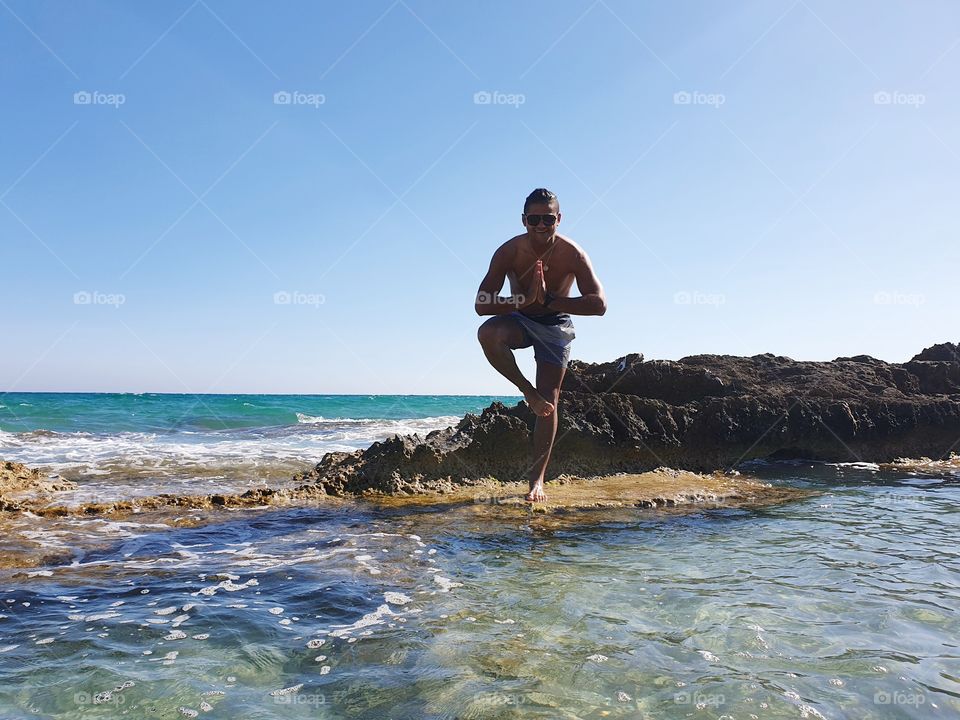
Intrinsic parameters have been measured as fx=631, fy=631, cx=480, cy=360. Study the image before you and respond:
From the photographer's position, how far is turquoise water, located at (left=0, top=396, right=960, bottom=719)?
2.10 m

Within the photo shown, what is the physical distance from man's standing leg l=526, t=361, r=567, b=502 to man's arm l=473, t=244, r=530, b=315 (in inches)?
23.0

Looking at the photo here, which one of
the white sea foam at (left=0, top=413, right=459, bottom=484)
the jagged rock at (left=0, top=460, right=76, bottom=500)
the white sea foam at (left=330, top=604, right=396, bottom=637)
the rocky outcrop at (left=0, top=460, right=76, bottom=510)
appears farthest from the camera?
the white sea foam at (left=0, top=413, right=459, bottom=484)

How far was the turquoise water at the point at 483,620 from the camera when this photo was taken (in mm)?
2096

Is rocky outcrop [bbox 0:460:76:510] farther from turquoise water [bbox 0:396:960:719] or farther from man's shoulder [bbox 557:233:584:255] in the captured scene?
man's shoulder [bbox 557:233:584:255]

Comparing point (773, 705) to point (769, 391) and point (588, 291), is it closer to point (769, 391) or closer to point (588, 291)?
point (588, 291)

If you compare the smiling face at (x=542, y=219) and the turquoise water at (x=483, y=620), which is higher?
the smiling face at (x=542, y=219)

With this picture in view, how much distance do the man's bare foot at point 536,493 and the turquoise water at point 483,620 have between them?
1.95 ft

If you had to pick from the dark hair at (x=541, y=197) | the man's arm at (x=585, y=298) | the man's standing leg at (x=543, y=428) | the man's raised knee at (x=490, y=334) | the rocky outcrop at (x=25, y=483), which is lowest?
Result: the rocky outcrop at (x=25, y=483)

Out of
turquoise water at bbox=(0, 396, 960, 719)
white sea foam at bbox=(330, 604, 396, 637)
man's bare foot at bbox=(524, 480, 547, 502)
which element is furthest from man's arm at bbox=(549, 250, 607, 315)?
white sea foam at bbox=(330, 604, 396, 637)

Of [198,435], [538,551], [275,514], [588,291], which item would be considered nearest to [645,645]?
[538,551]

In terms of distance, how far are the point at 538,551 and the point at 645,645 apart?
1422 mm

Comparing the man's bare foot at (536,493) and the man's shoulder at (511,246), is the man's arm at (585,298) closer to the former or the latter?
the man's shoulder at (511,246)

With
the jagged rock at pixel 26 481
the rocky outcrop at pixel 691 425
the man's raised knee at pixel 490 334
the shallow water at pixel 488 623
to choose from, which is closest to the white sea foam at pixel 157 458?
the jagged rock at pixel 26 481

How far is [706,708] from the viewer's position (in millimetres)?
2018
